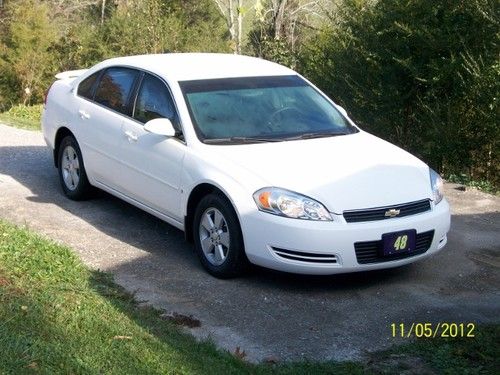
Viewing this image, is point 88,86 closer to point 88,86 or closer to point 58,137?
point 88,86

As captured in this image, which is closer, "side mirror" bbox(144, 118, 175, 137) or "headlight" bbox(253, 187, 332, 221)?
"headlight" bbox(253, 187, 332, 221)

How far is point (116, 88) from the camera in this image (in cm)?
859

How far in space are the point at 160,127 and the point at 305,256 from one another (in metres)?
1.75

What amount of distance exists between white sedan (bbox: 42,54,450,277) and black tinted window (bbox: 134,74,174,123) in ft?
0.04

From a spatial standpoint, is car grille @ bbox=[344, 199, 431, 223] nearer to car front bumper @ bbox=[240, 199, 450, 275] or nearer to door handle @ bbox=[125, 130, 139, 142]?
car front bumper @ bbox=[240, 199, 450, 275]

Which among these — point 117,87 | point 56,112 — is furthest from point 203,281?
point 56,112

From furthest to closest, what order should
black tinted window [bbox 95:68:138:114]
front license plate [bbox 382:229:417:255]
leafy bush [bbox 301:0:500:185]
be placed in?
1. leafy bush [bbox 301:0:500:185]
2. black tinted window [bbox 95:68:138:114]
3. front license plate [bbox 382:229:417:255]

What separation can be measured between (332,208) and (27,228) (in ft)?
9.27

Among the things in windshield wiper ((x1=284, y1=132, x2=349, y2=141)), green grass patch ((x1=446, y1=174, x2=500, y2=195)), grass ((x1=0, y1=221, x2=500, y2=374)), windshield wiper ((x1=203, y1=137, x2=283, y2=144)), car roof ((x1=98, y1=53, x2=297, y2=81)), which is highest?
car roof ((x1=98, y1=53, x2=297, y2=81))

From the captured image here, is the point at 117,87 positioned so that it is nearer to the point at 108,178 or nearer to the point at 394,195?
the point at 108,178

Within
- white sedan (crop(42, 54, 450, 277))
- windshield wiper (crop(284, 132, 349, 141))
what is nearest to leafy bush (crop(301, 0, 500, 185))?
white sedan (crop(42, 54, 450, 277))

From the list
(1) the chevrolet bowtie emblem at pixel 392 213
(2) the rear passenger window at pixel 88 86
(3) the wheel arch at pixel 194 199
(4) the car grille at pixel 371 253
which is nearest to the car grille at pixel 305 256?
(4) the car grille at pixel 371 253

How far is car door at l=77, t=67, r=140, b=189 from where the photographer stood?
27.1 ft

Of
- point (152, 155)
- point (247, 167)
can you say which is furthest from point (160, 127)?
point (247, 167)
